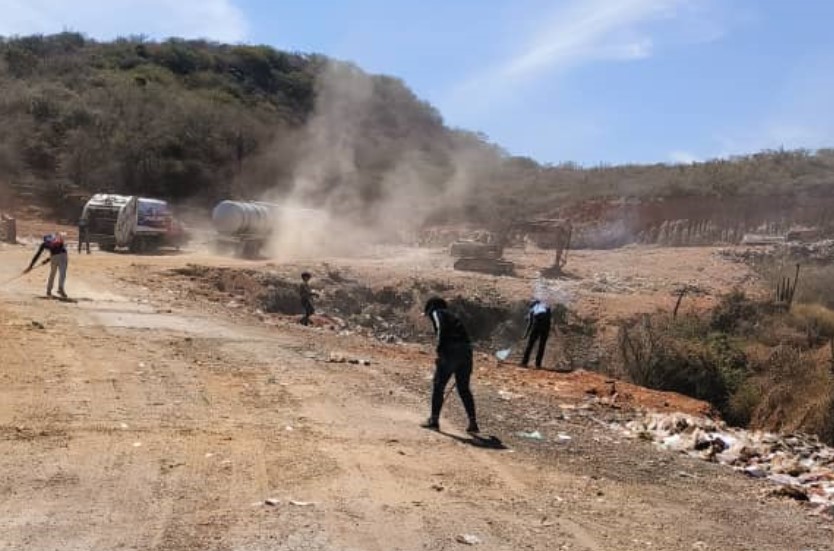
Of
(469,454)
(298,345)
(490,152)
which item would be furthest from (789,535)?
(490,152)

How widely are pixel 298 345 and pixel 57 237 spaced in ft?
20.0

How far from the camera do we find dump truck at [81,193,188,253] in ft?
101

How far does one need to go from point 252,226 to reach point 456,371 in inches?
1000

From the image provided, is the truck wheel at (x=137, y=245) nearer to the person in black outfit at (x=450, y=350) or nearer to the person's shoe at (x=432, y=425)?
the person's shoe at (x=432, y=425)

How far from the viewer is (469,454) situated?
8602 millimetres

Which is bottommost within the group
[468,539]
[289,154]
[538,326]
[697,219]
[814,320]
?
[468,539]

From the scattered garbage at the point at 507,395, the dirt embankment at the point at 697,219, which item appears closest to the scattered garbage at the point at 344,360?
the scattered garbage at the point at 507,395

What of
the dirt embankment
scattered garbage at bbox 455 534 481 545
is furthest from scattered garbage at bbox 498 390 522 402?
the dirt embankment

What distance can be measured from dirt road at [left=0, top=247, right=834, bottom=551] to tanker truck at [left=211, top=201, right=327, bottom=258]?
19.9m

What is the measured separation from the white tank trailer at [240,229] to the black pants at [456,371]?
77.7 ft

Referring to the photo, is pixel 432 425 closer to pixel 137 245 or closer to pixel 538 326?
pixel 538 326

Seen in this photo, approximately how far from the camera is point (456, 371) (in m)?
9.30

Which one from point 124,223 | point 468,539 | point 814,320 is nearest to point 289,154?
point 124,223

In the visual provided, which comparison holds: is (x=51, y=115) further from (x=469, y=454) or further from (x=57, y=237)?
(x=469, y=454)
